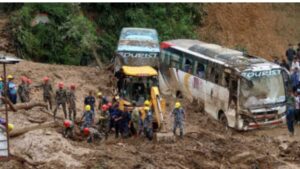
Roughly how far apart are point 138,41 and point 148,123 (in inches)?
273

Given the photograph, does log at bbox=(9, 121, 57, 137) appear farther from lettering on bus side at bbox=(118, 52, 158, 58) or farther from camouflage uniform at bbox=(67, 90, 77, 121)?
lettering on bus side at bbox=(118, 52, 158, 58)

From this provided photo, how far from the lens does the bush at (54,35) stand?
31.6 m

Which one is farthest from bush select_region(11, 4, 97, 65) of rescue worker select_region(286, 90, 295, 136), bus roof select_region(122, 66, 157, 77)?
rescue worker select_region(286, 90, 295, 136)

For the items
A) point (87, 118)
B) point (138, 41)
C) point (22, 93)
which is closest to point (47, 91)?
point (22, 93)

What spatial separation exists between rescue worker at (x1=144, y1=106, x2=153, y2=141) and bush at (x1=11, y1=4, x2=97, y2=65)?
12.0 m

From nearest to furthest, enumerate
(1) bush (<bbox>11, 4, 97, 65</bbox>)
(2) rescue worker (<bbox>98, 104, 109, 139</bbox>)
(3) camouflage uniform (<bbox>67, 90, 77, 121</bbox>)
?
(2) rescue worker (<bbox>98, 104, 109, 139</bbox>) < (3) camouflage uniform (<bbox>67, 90, 77, 121</bbox>) < (1) bush (<bbox>11, 4, 97, 65</bbox>)

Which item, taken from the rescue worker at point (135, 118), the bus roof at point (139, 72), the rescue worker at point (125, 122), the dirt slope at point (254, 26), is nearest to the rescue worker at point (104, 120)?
the rescue worker at point (125, 122)

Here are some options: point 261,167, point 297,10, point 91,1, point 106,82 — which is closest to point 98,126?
point 261,167

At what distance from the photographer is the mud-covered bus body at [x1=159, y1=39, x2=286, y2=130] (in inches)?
894

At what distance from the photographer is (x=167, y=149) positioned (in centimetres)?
2014

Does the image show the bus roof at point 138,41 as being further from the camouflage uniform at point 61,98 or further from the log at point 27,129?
the log at point 27,129

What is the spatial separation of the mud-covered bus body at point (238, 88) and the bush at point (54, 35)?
836 centimetres

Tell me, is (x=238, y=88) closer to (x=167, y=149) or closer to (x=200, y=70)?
(x=200, y=70)

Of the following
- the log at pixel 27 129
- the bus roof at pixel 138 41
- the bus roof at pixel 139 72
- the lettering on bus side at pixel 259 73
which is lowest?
the log at pixel 27 129
